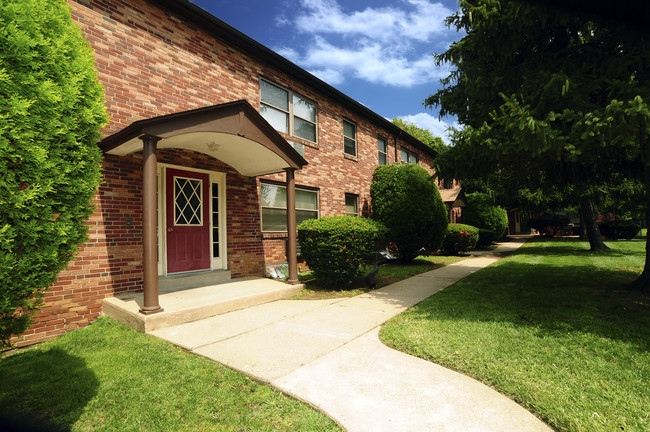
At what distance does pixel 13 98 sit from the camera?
1.96m

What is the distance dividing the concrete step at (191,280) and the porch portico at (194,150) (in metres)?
0.24

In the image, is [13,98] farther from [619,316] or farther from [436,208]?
[436,208]

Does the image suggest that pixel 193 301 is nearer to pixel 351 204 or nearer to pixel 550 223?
pixel 351 204

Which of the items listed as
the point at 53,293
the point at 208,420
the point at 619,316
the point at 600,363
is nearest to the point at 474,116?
the point at 619,316

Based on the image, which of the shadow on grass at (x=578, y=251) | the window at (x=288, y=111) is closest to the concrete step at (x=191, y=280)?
the window at (x=288, y=111)

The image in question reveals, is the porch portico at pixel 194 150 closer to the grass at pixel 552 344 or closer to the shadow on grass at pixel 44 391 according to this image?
the shadow on grass at pixel 44 391

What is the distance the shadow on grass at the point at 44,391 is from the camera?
246 centimetres

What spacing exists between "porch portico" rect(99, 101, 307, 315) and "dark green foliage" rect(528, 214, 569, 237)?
100 ft

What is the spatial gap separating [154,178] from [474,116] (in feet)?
19.9

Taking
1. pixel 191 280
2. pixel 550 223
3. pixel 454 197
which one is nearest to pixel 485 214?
pixel 454 197

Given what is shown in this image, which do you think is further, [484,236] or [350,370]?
[484,236]

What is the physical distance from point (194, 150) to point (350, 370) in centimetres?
556

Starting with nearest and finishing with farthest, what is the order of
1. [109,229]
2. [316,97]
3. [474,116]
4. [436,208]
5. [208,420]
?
1. [208,420]
2. [109,229]
3. [474,116]
4. [316,97]
5. [436,208]

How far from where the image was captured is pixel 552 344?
3.61 m
